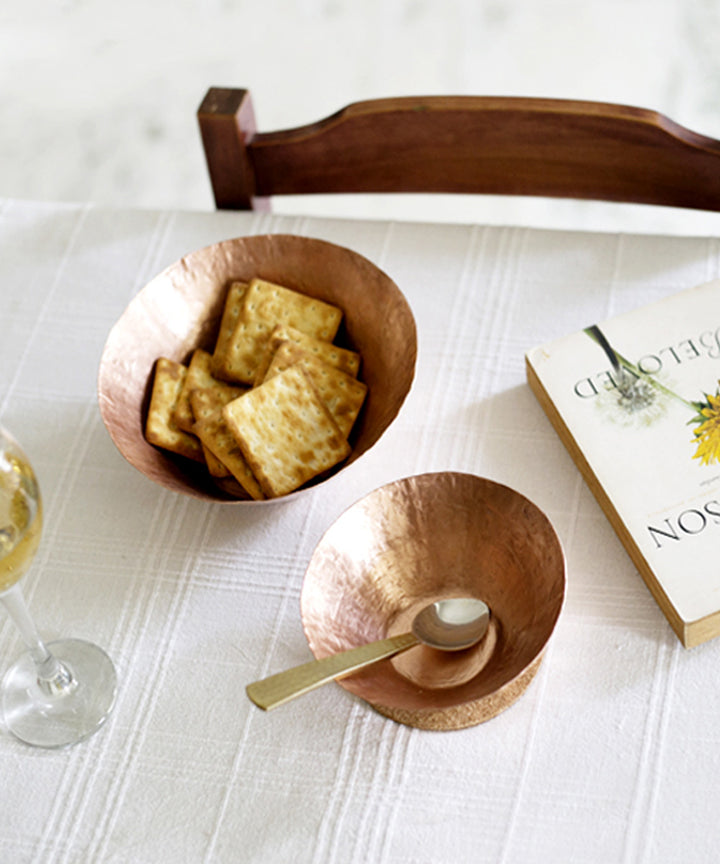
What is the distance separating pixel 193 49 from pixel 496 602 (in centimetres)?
184

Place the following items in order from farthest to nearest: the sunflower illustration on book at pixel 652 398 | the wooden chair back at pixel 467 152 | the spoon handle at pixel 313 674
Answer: the wooden chair back at pixel 467 152, the sunflower illustration on book at pixel 652 398, the spoon handle at pixel 313 674

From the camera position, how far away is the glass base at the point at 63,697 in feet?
2.23

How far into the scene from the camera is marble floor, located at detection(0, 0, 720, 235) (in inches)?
80.0

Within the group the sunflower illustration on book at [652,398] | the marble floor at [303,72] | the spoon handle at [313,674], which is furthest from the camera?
the marble floor at [303,72]

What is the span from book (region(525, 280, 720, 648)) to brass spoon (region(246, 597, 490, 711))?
4.7 inches

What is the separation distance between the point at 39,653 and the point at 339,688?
190mm

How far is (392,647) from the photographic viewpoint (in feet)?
2.13

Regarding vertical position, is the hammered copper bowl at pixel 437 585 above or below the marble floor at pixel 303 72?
above

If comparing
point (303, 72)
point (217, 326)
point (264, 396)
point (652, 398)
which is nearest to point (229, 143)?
point (217, 326)

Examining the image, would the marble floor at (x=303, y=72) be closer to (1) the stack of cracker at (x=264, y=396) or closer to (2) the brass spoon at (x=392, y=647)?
(1) the stack of cracker at (x=264, y=396)

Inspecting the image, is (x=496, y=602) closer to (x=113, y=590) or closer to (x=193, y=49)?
(x=113, y=590)

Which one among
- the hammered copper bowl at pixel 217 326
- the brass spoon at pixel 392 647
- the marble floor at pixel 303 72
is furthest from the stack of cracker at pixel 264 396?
the marble floor at pixel 303 72

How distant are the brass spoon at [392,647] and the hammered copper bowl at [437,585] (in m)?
0.01

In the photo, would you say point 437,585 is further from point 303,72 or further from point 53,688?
point 303,72
